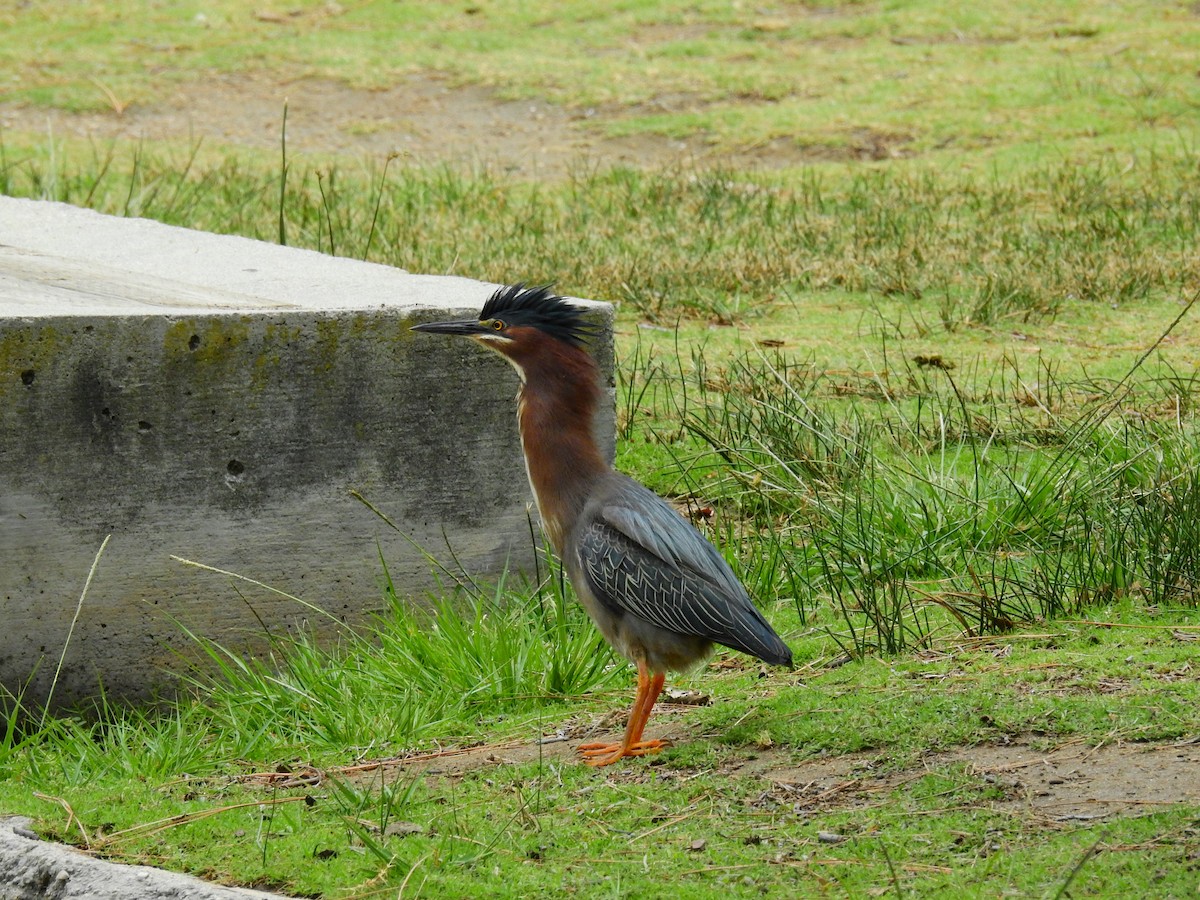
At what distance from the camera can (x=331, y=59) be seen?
16.4 metres

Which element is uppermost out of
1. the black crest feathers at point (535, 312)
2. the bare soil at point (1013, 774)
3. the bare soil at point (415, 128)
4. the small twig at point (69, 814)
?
the bare soil at point (415, 128)

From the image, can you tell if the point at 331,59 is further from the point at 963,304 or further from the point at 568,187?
the point at 963,304

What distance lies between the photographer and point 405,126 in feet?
47.8

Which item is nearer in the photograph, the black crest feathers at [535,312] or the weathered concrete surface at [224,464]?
the black crest feathers at [535,312]

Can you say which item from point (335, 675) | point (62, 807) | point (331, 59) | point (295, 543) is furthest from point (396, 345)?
point (331, 59)

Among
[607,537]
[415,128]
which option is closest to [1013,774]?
[607,537]

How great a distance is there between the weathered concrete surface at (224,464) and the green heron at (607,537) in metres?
0.72

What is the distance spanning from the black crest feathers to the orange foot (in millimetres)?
1000

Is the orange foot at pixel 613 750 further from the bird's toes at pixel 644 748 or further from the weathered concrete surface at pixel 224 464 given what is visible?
the weathered concrete surface at pixel 224 464

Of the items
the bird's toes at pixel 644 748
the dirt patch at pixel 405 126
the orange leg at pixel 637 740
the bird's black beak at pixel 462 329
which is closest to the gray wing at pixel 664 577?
the orange leg at pixel 637 740

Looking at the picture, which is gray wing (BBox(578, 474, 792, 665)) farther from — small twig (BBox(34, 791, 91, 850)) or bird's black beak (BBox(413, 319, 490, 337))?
small twig (BBox(34, 791, 91, 850))

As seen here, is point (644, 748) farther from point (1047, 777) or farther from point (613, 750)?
point (1047, 777)

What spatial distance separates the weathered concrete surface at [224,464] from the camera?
4.36 m

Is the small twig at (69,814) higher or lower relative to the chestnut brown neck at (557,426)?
lower
